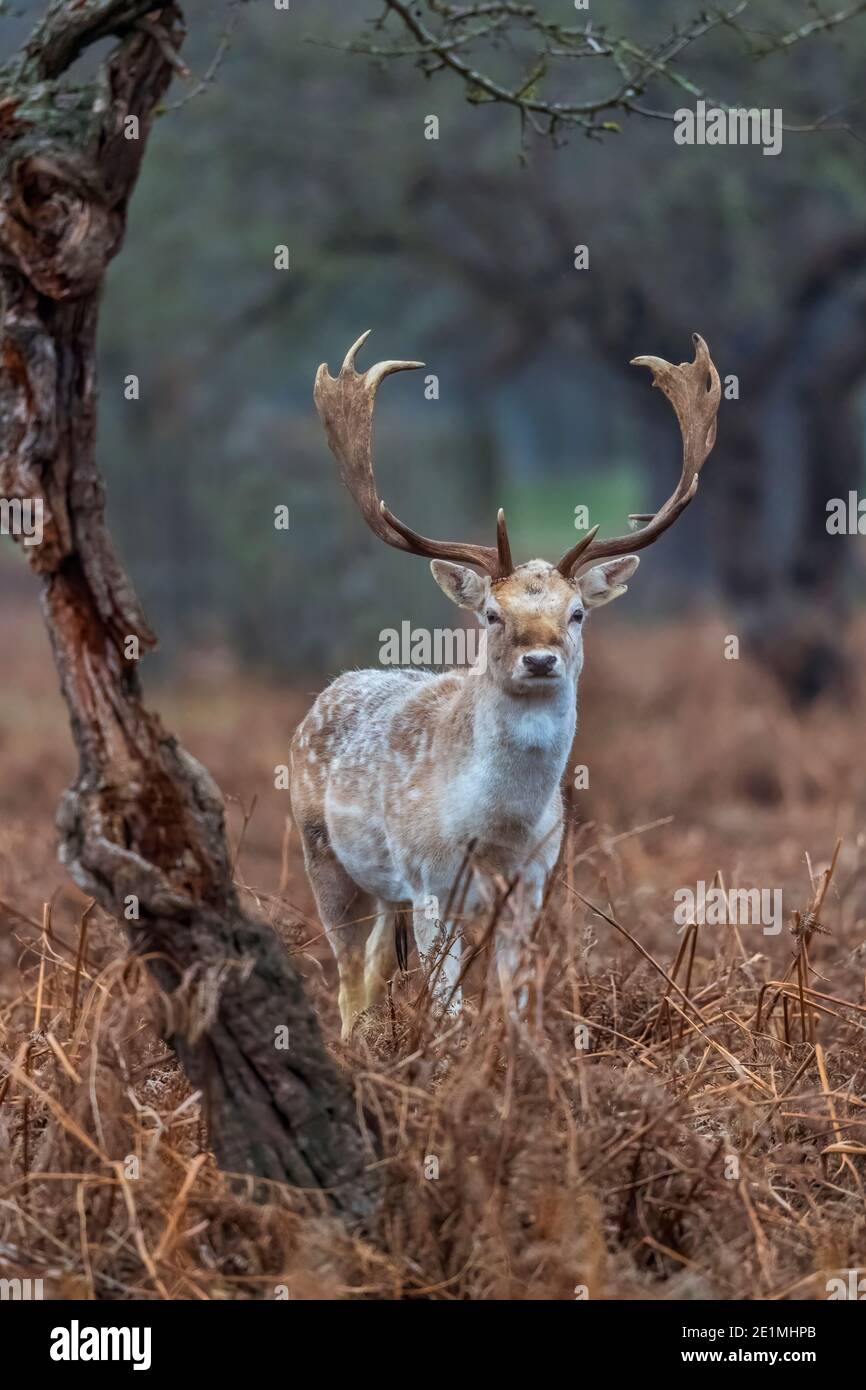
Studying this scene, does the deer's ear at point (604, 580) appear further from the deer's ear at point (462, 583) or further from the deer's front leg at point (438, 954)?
the deer's front leg at point (438, 954)

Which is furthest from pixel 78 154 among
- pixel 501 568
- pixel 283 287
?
pixel 283 287

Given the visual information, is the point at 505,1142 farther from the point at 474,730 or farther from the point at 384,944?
the point at 384,944

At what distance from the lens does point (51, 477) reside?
4652 mm

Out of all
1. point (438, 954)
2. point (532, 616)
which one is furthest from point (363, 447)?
point (438, 954)

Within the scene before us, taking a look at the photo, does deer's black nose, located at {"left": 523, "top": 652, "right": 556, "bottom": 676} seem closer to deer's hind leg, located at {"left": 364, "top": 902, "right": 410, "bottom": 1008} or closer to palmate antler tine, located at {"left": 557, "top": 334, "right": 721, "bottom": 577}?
palmate antler tine, located at {"left": 557, "top": 334, "right": 721, "bottom": 577}

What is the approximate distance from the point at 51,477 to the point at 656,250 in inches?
512

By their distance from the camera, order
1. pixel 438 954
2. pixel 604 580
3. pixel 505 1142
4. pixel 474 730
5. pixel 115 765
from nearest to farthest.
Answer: pixel 505 1142, pixel 115 765, pixel 438 954, pixel 474 730, pixel 604 580

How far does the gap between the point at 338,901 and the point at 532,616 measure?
171cm

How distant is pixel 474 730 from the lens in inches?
259

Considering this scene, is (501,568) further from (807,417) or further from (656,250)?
(807,417)

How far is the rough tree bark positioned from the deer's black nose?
1623 millimetres

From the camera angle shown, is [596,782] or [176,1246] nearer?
[176,1246]

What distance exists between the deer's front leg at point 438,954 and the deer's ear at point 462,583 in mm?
1103
